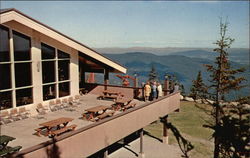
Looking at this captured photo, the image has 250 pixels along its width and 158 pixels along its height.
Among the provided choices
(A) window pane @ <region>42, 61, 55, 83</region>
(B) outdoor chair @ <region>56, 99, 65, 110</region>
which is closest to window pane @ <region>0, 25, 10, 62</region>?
(A) window pane @ <region>42, 61, 55, 83</region>

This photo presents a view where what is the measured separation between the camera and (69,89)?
53.8ft

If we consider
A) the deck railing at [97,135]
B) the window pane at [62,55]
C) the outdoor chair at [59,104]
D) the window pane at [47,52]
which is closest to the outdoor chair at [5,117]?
the outdoor chair at [59,104]

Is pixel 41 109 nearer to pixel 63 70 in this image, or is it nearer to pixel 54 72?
pixel 54 72

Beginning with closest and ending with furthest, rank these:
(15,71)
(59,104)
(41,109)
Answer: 1. (15,71)
2. (41,109)
3. (59,104)

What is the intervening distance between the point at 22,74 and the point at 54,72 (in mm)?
2258

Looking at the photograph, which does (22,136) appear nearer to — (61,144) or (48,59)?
(61,144)

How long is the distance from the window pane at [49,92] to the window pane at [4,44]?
2.87 m

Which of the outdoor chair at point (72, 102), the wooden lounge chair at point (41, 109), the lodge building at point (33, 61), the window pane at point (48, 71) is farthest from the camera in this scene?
the outdoor chair at point (72, 102)

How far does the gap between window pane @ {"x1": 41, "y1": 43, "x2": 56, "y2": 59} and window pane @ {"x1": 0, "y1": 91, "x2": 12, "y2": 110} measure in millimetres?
2859

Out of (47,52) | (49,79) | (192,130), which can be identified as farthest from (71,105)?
(192,130)

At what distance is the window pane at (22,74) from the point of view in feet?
43.1

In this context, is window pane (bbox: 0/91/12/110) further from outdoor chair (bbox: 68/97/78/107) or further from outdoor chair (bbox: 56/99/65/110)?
outdoor chair (bbox: 68/97/78/107)

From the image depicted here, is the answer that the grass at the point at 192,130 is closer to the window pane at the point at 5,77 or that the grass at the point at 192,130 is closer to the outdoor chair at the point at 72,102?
the outdoor chair at the point at 72,102

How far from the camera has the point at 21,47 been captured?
43.3 ft
